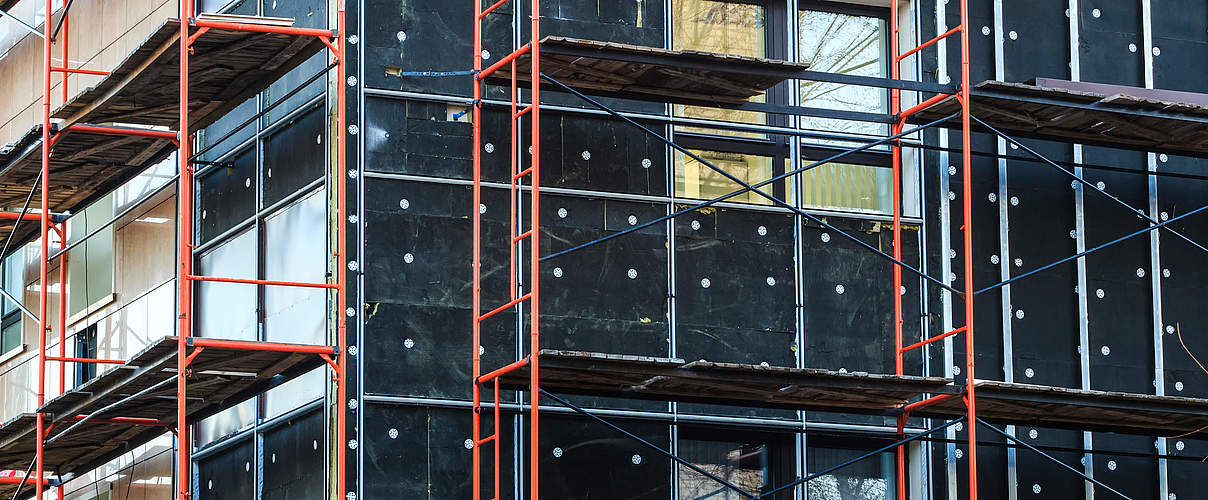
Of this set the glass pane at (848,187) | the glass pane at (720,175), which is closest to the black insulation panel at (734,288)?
the glass pane at (720,175)

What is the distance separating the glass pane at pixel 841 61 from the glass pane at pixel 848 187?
1.36ft

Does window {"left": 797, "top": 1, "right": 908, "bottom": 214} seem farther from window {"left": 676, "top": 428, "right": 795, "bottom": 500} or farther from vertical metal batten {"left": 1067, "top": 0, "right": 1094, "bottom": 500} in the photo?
window {"left": 676, "top": 428, "right": 795, "bottom": 500}

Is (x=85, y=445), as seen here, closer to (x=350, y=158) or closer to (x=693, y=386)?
(x=350, y=158)

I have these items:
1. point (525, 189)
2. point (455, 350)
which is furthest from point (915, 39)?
point (455, 350)

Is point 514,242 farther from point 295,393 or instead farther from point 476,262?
point 295,393

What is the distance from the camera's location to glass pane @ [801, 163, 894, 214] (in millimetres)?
21516

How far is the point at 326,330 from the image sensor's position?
19.3 metres

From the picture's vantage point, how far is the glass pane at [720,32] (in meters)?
21.3

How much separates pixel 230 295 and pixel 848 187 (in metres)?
6.17

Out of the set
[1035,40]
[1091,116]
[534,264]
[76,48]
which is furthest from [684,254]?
[76,48]

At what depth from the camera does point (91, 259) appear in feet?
80.6

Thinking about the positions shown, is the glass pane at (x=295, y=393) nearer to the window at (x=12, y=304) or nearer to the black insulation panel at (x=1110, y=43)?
the window at (x=12, y=304)

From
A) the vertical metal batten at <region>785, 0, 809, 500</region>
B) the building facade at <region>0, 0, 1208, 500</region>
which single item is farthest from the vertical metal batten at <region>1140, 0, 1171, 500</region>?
the vertical metal batten at <region>785, 0, 809, 500</region>

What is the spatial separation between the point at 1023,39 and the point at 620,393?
625 centimetres
